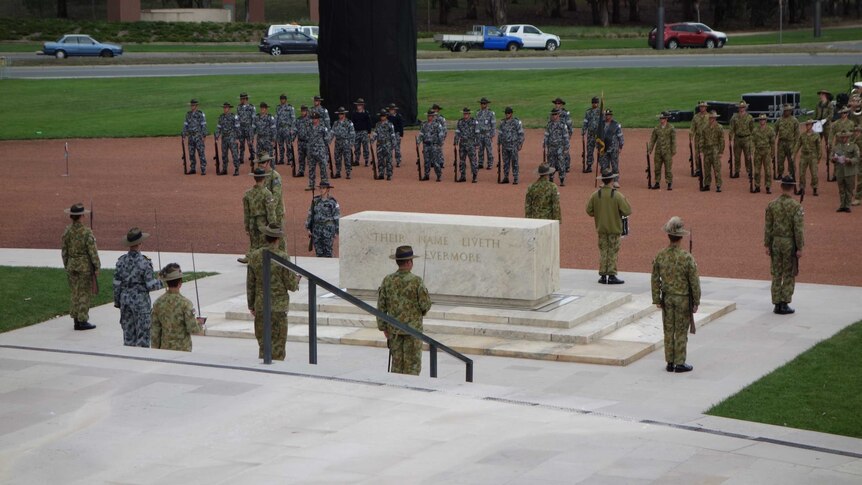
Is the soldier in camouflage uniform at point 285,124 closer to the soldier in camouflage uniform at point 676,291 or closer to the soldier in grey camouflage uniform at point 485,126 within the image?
the soldier in grey camouflage uniform at point 485,126

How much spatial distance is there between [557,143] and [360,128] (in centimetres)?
543

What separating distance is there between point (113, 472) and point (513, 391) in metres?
3.61

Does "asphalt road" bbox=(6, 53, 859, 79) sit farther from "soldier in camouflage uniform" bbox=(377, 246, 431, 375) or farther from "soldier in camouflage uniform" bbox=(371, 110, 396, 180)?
"soldier in camouflage uniform" bbox=(377, 246, 431, 375)

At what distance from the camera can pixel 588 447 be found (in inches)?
378

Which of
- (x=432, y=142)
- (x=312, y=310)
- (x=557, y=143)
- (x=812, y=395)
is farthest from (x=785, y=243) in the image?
(x=432, y=142)

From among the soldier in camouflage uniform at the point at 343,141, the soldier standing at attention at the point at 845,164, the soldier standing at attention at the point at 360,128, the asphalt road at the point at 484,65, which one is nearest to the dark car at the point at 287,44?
the asphalt road at the point at 484,65

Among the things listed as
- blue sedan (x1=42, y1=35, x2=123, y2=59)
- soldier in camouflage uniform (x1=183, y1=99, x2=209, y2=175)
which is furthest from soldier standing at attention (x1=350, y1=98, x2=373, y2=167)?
blue sedan (x1=42, y1=35, x2=123, y2=59)

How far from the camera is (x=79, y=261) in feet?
52.3

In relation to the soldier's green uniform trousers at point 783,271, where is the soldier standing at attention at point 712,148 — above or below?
above

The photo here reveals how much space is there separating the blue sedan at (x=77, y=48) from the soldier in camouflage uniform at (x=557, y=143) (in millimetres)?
39619

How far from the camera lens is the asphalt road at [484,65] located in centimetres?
5100

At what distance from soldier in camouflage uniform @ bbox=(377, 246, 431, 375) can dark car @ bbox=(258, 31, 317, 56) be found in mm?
51457

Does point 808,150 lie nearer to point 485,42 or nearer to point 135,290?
point 135,290

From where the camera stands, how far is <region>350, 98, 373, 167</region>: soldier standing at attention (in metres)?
31.1
